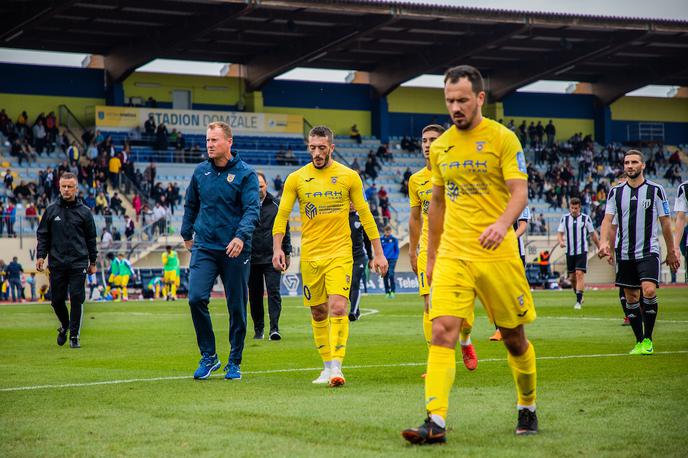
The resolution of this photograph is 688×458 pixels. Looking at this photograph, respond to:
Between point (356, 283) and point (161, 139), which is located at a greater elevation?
point (161, 139)

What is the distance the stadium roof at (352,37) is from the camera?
142 feet

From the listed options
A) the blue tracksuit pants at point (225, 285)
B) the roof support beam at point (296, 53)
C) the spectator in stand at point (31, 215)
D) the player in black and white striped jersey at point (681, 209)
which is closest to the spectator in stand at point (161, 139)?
the roof support beam at point (296, 53)

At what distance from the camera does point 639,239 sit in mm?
12266

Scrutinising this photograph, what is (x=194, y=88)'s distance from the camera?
53750 millimetres

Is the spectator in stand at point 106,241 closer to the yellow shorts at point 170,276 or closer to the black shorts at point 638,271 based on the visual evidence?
the yellow shorts at point 170,276

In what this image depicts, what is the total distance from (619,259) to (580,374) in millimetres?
2952

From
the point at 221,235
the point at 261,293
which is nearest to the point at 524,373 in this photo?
the point at 221,235

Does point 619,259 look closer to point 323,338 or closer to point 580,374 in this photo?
point 580,374

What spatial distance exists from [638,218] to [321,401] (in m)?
5.65

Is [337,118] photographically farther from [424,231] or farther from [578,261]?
[424,231]

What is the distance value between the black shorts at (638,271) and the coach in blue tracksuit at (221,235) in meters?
4.90

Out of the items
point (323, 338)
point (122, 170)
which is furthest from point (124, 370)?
point (122, 170)

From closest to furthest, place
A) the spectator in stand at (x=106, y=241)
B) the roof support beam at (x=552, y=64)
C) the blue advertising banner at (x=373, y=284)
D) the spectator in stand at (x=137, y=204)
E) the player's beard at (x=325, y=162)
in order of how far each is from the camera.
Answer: the player's beard at (x=325, y=162) → the blue advertising banner at (x=373, y=284) → the spectator in stand at (x=106, y=241) → the spectator in stand at (x=137, y=204) → the roof support beam at (x=552, y=64)

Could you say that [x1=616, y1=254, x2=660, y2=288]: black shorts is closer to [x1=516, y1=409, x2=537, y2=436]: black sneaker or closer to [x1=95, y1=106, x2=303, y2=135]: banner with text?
[x1=516, y1=409, x2=537, y2=436]: black sneaker
